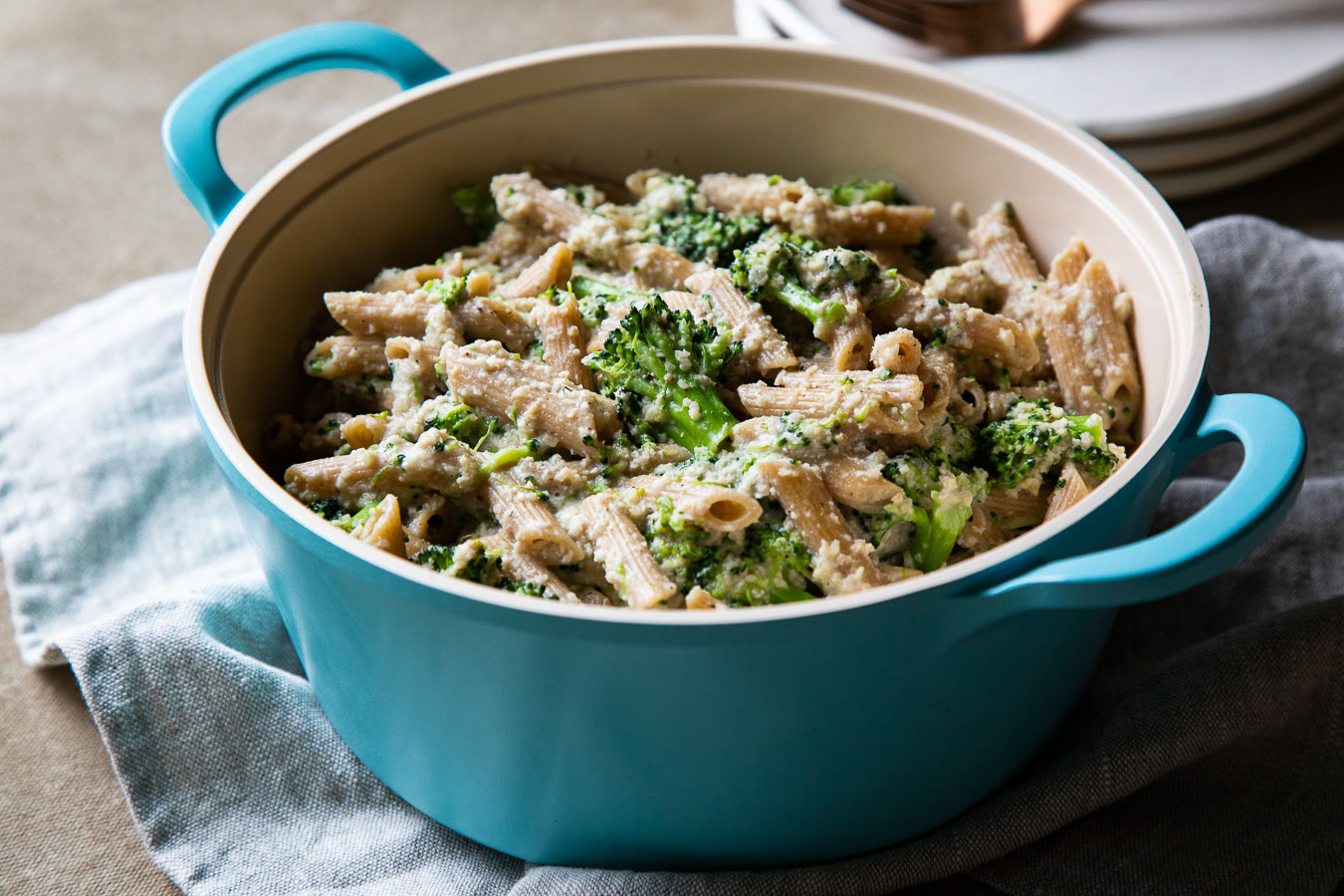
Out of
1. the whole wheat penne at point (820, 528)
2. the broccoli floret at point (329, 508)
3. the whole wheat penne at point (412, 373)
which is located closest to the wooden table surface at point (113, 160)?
the broccoli floret at point (329, 508)

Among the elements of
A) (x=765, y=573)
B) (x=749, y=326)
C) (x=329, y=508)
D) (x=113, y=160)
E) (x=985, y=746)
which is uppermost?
(x=749, y=326)

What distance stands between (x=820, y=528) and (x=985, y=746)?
1.27ft

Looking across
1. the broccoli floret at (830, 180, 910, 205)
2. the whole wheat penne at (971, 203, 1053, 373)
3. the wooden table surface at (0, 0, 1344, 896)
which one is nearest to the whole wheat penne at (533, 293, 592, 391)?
the broccoli floret at (830, 180, 910, 205)

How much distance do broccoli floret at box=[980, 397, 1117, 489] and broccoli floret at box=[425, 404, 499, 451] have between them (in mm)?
663

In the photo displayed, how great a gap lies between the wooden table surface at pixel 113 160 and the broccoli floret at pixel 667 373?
96 centimetres

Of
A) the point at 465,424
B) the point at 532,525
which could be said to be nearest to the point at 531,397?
the point at 465,424

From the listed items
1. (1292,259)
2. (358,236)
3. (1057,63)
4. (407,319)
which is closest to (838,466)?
(407,319)

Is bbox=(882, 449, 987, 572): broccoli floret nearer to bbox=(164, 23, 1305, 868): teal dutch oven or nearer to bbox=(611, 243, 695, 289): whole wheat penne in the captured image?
bbox=(164, 23, 1305, 868): teal dutch oven

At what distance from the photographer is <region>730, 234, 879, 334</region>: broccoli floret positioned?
1.70 metres

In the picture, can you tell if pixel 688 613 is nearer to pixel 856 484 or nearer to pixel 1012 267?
pixel 856 484

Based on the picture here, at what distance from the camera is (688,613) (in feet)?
4.09

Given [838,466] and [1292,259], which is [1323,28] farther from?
[838,466]

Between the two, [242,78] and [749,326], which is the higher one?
[242,78]

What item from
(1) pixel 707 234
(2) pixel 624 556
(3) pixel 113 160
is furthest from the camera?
(3) pixel 113 160
